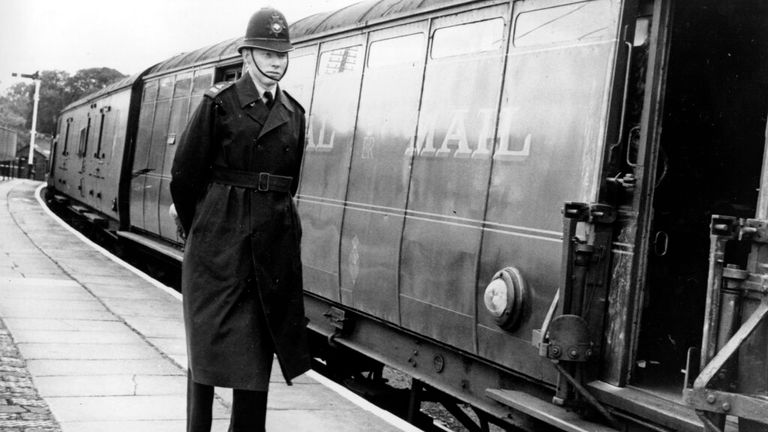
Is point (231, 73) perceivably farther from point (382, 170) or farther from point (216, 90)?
point (216, 90)

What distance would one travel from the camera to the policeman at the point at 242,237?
3588 millimetres

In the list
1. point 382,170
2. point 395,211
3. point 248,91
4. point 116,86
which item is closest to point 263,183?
point 248,91

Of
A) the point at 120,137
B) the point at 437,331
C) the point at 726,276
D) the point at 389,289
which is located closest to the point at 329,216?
the point at 389,289

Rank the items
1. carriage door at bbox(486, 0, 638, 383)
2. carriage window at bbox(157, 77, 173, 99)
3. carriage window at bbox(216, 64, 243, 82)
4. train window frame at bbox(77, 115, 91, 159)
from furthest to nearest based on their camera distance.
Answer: train window frame at bbox(77, 115, 91, 159) < carriage window at bbox(157, 77, 173, 99) < carriage window at bbox(216, 64, 243, 82) < carriage door at bbox(486, 0, 638, 383)

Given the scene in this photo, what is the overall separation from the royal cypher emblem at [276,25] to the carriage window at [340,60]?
11.6ft

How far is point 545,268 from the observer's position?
4.88 m

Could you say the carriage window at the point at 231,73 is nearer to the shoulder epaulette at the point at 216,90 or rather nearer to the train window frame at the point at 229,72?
the train window frame at the point at 229,72

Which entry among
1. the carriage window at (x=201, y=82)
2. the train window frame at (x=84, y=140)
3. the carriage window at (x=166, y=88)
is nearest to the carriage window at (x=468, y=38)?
the carriage window at (x=201, y=82)

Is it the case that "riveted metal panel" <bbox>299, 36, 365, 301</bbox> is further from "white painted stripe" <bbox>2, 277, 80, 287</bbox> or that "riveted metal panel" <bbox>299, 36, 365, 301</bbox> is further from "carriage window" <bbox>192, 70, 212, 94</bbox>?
"carriage window" <bbox>192, 70, 212, 94</bbox>

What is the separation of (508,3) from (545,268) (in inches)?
69.7

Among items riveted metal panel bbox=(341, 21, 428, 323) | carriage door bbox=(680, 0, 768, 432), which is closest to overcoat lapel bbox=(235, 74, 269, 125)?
carriage door bbox=(680, 0, 768, 432)

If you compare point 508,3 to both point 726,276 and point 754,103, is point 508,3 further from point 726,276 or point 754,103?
point 726,276

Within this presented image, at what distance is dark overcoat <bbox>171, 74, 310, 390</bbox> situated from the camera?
11.7ft

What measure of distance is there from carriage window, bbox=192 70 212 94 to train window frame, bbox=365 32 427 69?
463 cm
